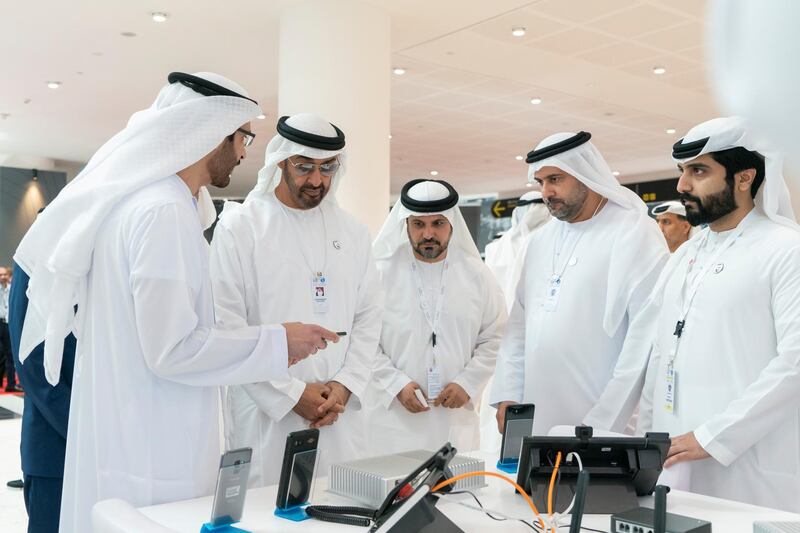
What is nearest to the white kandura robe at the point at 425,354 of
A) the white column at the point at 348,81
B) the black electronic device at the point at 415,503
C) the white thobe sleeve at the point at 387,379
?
the white thobe sleeve at the point at 387,379

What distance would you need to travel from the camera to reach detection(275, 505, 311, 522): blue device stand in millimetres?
1759

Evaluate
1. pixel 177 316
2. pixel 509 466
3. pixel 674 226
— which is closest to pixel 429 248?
pixel 509 466

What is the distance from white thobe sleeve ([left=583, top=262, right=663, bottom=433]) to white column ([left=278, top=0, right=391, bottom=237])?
3.56 meters

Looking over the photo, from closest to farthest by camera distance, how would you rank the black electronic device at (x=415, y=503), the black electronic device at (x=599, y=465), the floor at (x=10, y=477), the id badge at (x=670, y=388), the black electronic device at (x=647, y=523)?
the black electronic device at (x=415, y=503), the black electronic device at (x=647, y=523), the black electronic device at (x=599, y=465), the id badge at (x=670, y=388), the floor at (x=10, y=477)

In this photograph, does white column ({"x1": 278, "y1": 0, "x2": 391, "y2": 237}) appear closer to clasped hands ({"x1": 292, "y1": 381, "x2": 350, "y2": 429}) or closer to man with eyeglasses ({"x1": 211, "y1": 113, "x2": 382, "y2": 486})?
man with eyeglasses ({"x1": 211, "y1": 113, "x2": 382, "y2": 486})

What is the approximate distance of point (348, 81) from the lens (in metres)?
6.38

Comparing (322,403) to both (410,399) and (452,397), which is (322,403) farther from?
(452,397)

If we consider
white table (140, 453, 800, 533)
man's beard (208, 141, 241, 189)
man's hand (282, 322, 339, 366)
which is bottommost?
white table (140, 453, 800, 533)

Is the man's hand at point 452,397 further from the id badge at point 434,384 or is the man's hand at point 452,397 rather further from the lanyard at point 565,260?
the lanyard at point 565,260

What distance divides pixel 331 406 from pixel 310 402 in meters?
0.09

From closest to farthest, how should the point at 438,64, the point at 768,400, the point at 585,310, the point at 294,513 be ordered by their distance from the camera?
1. the point at 294,513
2. the point at 768,400
3. the point at 585,310
4. the point at 438,64

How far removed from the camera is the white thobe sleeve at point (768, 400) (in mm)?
2461

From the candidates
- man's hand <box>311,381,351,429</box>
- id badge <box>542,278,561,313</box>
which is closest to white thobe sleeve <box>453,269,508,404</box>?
id badge <box>542,278,561,313</box>

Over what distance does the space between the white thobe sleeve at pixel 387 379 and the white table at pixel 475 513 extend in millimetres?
1549
